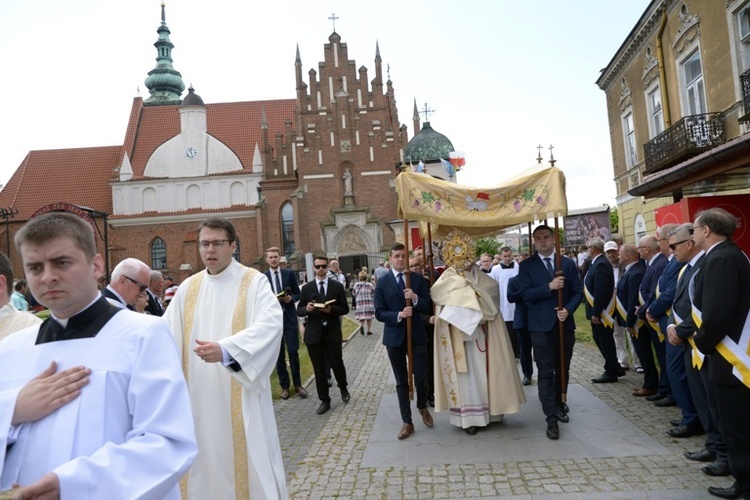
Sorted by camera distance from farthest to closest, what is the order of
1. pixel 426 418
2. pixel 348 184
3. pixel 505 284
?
pixel 348 184 → pixel 505 284 → pixel 426 418

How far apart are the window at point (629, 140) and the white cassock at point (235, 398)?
805 inches

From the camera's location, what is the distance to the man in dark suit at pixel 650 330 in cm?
724

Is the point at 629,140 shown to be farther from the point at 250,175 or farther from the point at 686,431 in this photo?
the point at 250,175

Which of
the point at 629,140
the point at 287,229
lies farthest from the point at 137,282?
the point at 287,229

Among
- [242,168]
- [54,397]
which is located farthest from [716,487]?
[242,168]

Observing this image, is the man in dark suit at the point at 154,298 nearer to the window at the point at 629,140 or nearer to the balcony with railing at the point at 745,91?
the balcony with railing at the point at 745,91

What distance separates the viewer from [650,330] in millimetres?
7746

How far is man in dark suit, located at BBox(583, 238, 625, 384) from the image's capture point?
8820 millimetres

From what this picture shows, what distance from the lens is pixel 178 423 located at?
1959 mm

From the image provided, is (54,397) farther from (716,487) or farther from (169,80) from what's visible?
(169,80)

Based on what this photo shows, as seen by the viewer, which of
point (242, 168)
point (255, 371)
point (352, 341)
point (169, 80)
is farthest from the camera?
point (169, 80)

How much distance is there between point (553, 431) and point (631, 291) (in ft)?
8.92

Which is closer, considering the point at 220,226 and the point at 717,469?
the point at 220,226

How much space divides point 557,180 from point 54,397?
5870 millimetres
